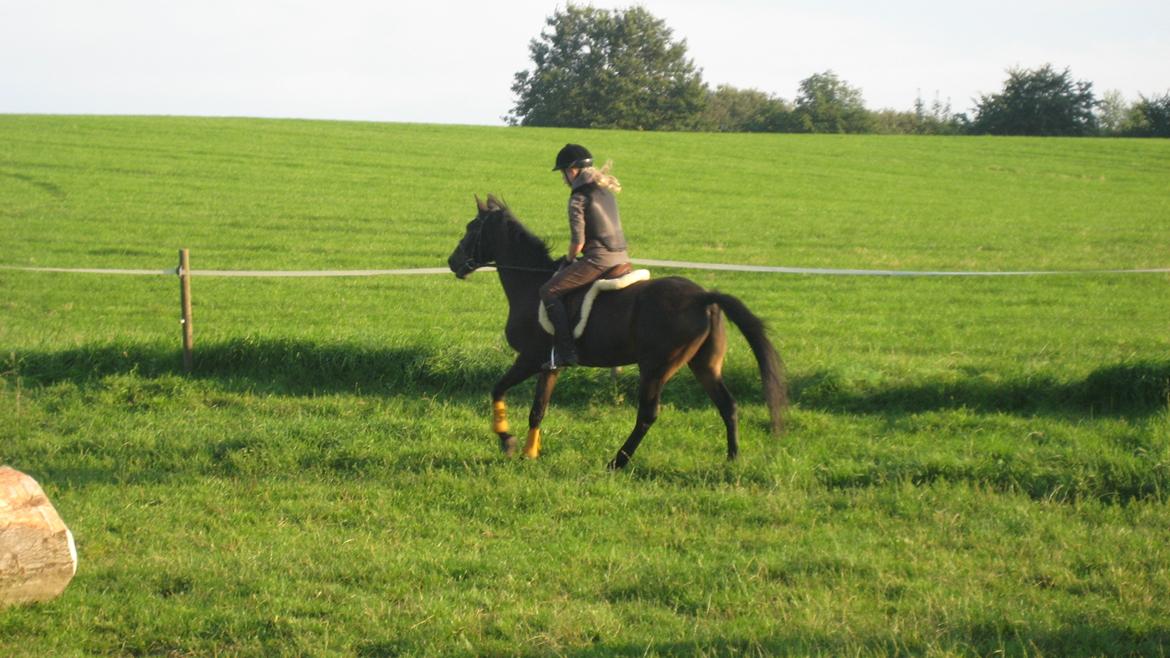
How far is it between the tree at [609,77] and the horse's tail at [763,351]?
71.5m

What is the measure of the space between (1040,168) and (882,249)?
20624 mm

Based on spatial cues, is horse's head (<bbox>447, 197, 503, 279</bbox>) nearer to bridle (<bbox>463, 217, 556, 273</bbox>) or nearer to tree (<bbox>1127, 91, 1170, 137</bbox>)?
bridle (<bbox>463, 217, 556, 273</bbox>)

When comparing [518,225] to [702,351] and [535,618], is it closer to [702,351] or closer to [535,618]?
[702,351]

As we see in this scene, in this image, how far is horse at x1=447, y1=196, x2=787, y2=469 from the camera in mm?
8609

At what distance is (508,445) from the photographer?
9.19 metres

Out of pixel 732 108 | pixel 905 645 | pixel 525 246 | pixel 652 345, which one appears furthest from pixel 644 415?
pixel 732 108

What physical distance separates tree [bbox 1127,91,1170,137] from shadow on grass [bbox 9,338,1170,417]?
191 feet

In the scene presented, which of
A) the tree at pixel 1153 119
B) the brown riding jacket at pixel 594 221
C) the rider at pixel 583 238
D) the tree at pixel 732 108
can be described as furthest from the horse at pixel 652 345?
the tree at pixel 732 108

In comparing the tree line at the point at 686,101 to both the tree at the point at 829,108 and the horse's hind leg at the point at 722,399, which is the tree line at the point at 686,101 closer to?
the tree at the point at 829,108

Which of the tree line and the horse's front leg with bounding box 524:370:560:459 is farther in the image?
the tree line

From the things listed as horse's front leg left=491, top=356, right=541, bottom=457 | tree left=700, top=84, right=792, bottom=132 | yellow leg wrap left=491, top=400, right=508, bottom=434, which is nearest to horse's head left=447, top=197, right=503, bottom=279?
horse's front leg left=491, top=356, right=541, bottom=457

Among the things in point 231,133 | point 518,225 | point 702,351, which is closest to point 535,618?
point 702,351

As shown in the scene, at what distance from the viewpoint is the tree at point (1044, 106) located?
64.2 m

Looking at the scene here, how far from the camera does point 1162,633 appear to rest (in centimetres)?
538
